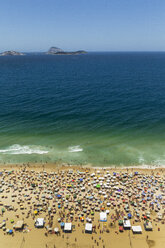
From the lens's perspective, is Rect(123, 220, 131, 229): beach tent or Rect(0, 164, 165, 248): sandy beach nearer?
Rect(0, 164, 165, 248): sandy beach

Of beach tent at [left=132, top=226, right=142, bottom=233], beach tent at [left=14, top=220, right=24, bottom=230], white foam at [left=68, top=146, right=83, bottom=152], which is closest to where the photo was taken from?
beach tent at [left=132, top=226, right=142, bottom=233]

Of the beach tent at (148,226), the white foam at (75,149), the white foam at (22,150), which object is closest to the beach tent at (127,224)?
the beach tent at (148,226)

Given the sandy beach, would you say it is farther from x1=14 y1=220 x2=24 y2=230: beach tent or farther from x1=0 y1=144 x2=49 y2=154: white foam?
x1=0 y1=144 x2=49 y2=154: white foam

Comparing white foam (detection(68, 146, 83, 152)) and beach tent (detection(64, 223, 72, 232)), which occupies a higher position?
white foam (detection(68, 146, 83, 152))

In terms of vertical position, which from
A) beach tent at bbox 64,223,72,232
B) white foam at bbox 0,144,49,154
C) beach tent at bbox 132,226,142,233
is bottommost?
beach tent at bbox 132,226,142,233

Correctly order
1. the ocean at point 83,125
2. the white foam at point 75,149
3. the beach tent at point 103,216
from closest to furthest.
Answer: the beach tent at point 103,216 → the ocean at point 83,125 → the white foam at point 75,149

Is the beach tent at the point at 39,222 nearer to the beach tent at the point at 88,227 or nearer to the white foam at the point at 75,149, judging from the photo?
the beach tent at the point at 88,227

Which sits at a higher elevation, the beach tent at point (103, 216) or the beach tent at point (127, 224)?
the beach tent at point (103, 216)

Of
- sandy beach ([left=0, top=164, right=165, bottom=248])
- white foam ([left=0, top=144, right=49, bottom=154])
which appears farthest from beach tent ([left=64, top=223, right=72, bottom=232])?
white foam ([left=0, top=144, right=49, bottom=154])

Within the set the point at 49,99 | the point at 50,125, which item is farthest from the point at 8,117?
the point at 49,99

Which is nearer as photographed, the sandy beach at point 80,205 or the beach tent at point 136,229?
the sandy beach at point 80,205
